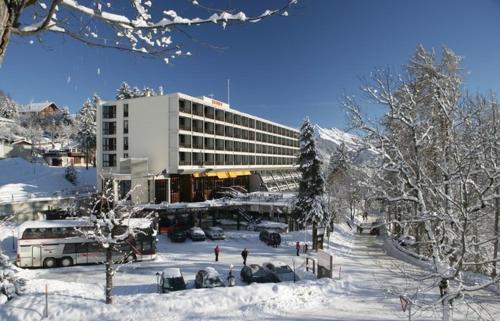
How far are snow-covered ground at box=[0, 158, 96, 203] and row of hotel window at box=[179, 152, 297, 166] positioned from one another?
15282mm

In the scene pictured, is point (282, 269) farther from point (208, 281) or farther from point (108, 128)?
point (108, 128)

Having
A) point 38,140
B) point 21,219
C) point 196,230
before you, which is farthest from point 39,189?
point 38,140

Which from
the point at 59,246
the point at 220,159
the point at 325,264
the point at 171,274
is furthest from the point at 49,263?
the point at 220,159

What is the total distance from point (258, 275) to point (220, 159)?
33145mm

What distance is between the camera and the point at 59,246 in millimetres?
22516

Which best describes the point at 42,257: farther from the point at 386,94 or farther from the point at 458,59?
the point at 458,59

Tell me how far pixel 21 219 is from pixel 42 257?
590 inches

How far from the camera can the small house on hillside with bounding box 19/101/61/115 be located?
4045 inches

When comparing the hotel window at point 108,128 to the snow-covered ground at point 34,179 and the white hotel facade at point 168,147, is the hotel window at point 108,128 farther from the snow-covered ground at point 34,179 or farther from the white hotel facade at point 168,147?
the snow-covered ground at point 34,179

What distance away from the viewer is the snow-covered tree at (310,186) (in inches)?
1196

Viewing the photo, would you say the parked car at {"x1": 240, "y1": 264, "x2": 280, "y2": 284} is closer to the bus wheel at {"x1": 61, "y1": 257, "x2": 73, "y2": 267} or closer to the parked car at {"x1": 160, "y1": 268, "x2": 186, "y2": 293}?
the parked car at {"x1": 160, "y1": 268, "x2": 186, "y2": 293}

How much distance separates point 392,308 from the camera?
14.4m

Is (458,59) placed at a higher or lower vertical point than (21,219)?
higher

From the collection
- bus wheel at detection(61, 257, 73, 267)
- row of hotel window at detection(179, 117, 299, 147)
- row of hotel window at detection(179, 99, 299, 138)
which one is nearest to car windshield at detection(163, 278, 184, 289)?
bus wheel at detection(61, 257, 73, 267)
